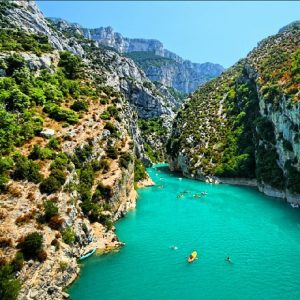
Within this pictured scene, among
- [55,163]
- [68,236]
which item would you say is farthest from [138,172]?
[68,236]

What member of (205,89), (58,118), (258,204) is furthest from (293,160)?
(205,89)

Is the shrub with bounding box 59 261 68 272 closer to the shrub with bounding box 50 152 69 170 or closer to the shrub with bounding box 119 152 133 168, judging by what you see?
the shrub with bounding box 50 152 69 170

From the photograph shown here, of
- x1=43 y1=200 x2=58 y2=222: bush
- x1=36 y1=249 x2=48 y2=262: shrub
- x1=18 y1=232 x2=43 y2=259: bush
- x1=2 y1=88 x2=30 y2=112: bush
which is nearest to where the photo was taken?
x1=18 y1=232 x2=43 y2=259: bush

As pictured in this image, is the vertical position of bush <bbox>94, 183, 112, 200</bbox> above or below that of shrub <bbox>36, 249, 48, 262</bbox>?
above

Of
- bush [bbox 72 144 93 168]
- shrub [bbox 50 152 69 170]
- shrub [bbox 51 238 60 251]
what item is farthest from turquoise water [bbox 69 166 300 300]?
shrub [bbox 50 152 69 170]

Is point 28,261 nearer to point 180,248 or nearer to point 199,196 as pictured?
point 180,248

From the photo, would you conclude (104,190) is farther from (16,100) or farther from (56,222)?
(16,100)
